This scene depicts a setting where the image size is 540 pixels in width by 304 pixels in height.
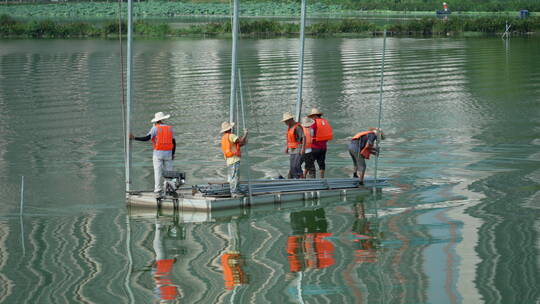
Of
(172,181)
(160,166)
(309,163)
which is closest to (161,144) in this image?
(160,166)

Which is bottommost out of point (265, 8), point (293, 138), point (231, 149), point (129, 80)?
point (231, 149)

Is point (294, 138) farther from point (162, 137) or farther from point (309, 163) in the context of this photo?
point (162, 137)

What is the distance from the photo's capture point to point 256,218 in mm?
20922

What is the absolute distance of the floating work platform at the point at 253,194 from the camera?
21.0 meters

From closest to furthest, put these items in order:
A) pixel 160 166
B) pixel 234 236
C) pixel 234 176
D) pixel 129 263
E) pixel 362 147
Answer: pixel 129 263 → pixel 234 236 → pixel 160 166 → pixel 234 176 → pixel 362 147

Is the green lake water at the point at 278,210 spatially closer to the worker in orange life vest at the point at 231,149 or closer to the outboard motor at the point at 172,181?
the outboard motor at the point at 172,181

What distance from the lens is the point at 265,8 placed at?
12838cm

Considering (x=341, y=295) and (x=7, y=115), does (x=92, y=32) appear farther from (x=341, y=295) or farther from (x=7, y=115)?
(x=341, y=295)

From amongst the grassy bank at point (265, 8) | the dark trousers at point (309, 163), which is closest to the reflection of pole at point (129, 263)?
the dark trousers at point (309, 163)

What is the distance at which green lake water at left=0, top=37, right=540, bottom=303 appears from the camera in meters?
16.5

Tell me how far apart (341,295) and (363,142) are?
23.8 feet

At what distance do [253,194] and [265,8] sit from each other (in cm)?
10867

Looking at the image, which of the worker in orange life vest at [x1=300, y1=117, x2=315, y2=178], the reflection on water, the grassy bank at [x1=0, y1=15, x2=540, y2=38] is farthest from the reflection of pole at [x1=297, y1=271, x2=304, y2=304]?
the grassy bank at [x1=0, y1=15, x2=540, y2=38]

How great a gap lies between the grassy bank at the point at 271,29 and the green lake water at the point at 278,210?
37.3 meters
